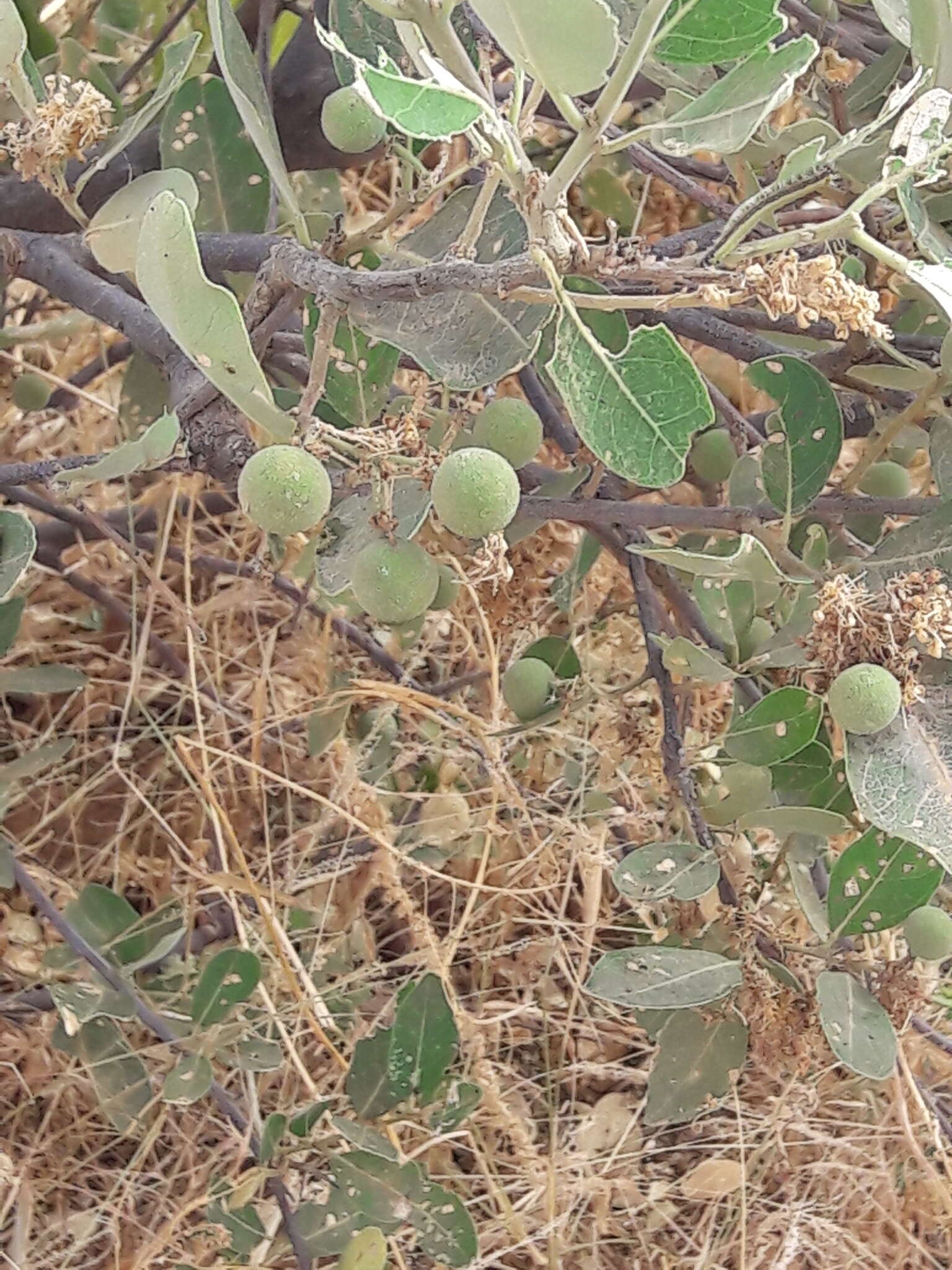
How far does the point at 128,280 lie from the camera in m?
0.70

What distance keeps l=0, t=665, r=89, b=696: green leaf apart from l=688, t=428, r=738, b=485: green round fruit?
1.48ft

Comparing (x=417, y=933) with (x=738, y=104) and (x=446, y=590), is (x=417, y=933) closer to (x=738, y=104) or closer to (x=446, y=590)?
(x=446, y=590)

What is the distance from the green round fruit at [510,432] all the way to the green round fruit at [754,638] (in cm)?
18

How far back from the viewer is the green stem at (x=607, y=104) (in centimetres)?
32

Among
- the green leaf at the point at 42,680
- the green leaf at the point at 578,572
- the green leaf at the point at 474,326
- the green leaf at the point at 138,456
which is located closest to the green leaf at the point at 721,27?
the green leaf at the point at 474,326

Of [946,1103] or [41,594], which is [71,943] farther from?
[946,1103]

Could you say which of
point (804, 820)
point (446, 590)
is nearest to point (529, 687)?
point (446, 590)

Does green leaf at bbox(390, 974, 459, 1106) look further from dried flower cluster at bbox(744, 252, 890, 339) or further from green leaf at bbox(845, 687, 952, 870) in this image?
dried flower cluster at bbox(744, 252, 890, 339)

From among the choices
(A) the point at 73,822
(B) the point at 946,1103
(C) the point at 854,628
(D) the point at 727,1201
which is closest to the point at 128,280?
(C) the point at 854,628

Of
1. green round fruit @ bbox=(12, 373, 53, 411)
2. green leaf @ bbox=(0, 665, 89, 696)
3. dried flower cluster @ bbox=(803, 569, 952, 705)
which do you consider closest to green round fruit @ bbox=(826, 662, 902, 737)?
dried flower cluster @ bbox=(803, 569, 952, 705)

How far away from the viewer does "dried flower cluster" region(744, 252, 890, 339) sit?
0.35 metres

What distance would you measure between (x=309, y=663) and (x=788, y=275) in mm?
888

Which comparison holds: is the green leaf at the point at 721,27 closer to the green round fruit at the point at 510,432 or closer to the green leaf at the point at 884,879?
the green round fruit at the point at 510,432

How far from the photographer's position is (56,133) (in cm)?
48
